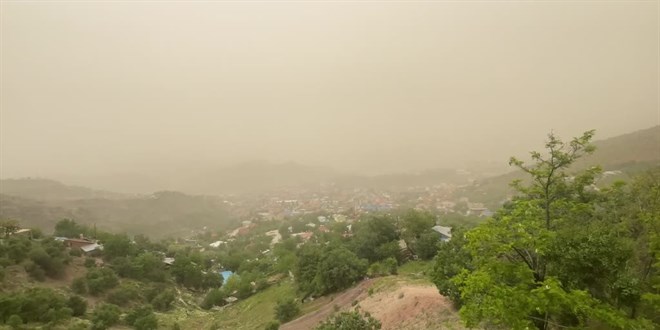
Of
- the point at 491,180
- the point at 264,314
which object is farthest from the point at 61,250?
the point at 491,180

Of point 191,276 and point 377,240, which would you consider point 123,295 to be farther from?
point 377,240

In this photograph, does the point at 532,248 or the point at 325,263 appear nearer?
the point at 532,248

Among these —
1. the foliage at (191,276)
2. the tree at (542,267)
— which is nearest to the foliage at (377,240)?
the foliage at (191,276)

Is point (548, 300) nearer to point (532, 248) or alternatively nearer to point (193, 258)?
point (532, 248)

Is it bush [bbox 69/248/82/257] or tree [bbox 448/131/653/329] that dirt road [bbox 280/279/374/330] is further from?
bush [bbox 69/248/82/257]

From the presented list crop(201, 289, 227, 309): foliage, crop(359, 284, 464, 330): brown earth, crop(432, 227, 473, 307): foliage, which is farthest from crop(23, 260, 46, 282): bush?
crop(432, 227, 473, 307): foliage

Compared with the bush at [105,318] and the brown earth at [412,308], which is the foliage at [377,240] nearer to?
the brown earth at [412,308]
